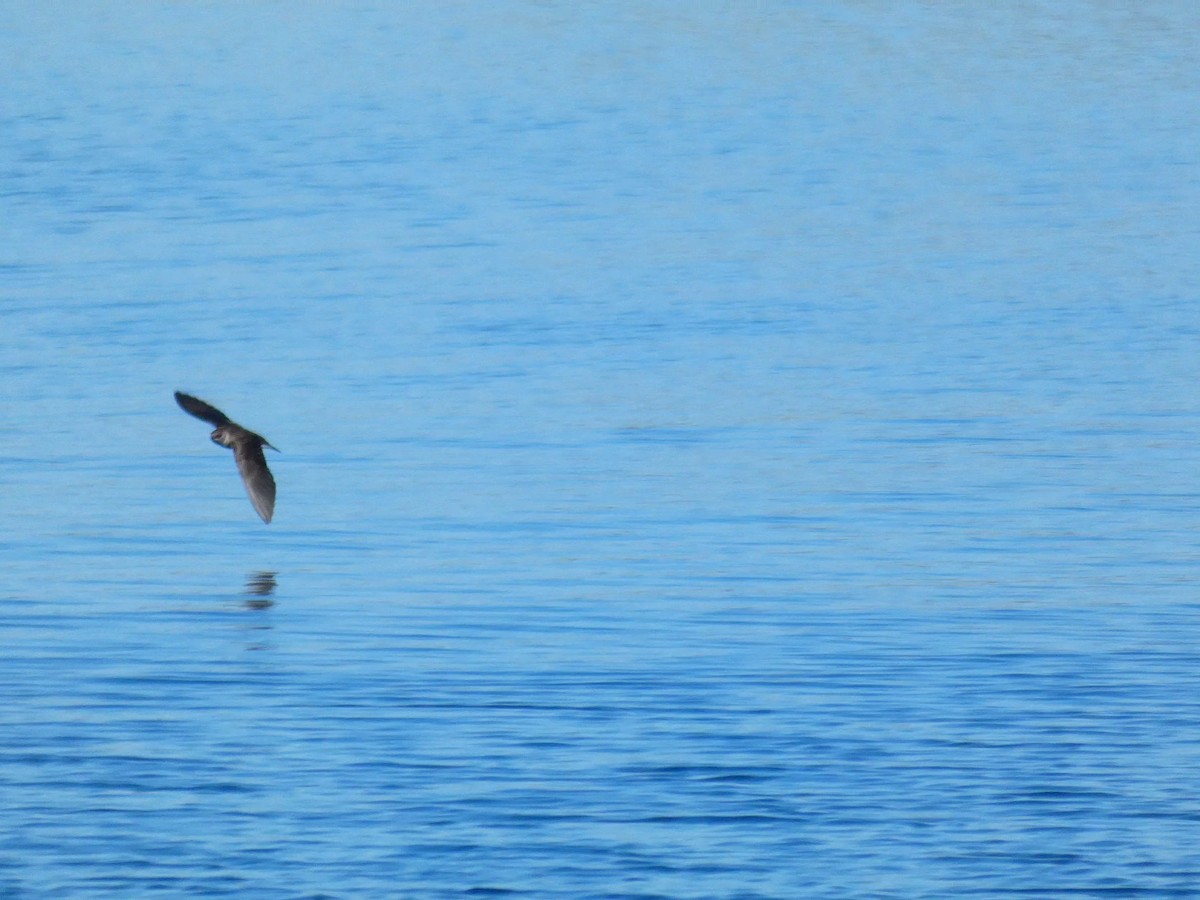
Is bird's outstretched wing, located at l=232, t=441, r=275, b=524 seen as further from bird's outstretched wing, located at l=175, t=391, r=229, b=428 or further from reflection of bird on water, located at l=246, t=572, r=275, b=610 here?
reflection of bird on water, located at l=246, t=572, r=275, b=610

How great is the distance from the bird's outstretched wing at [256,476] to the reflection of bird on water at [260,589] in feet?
1.53

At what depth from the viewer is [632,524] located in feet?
43.6

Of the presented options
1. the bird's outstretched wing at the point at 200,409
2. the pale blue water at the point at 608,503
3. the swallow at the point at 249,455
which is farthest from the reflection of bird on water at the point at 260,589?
the bird's outstretched wing at the point at 200,409

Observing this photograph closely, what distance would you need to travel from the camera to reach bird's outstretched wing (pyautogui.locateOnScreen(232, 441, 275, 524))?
1152 centimetres

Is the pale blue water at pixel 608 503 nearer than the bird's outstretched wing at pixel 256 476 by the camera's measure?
Yes

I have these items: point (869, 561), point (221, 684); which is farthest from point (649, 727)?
point (869, 561)

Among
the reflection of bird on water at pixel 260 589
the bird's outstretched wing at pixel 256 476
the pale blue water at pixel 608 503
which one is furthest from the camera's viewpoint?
the reflection of bird on water at pixel 260 589

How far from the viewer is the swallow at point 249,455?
454 inches

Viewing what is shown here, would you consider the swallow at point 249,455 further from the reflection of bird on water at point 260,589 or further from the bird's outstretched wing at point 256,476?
the reflection of bird on water at point 260,589

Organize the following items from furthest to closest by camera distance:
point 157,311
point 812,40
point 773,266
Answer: point 812,40 < point 773,266 < point 157,311

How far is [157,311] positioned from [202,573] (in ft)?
25.6

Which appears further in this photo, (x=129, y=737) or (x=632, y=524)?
(x=632, y=524)

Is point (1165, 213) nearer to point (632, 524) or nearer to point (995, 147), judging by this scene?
point (995, 147)

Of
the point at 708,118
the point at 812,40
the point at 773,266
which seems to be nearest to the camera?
the point at 773,266
